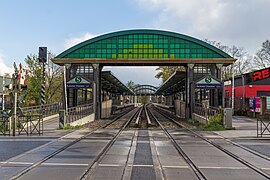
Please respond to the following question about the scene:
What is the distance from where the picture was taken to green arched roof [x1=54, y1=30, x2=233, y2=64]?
35125mm

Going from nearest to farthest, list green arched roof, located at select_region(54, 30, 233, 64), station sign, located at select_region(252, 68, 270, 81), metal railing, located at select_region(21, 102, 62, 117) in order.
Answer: station sign, located at select_region(252, 68, 270, 81), metal railing, located at select_region(21, 102, 62, 117), green arched roof, located at select_region(54, 30, 233, 64)

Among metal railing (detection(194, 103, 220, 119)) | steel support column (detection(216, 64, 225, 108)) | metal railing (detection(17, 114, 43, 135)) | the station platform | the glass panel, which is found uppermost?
the glass panel

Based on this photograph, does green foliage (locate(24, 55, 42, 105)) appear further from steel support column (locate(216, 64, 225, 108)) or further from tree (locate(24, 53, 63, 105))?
steel support column (locate(216, 64, 225, 108))

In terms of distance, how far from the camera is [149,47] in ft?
116

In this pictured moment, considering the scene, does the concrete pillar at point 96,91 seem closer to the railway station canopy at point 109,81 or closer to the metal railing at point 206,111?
the railway station canopy at point 109,81

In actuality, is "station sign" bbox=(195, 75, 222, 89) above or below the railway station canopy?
below

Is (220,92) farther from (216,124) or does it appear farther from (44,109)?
(44,109)

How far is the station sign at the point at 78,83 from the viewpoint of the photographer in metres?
34.5

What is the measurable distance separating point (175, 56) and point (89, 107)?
10.1m

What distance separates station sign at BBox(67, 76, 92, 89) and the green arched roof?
209cm

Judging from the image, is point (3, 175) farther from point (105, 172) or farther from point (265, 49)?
point (265, 49)

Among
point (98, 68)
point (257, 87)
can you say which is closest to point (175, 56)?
point (98, 68)

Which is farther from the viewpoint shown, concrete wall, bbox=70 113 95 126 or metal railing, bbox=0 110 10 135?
concrete wall, bbox=70 113 95 126

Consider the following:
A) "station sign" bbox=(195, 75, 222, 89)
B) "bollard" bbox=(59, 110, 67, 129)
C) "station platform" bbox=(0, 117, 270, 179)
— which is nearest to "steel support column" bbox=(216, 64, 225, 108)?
"station sign" bbox=(195, 75, 222, 89)
